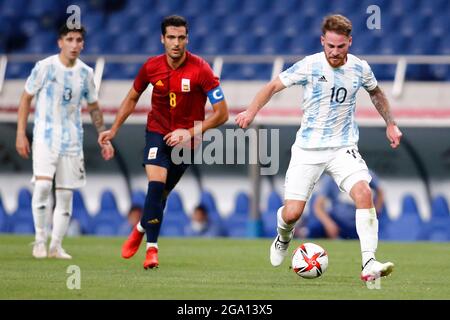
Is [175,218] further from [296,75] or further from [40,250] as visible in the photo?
[296,75]

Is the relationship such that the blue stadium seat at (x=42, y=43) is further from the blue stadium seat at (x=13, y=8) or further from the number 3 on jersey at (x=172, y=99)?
the number 3 on jersey at (x=172, y=99)

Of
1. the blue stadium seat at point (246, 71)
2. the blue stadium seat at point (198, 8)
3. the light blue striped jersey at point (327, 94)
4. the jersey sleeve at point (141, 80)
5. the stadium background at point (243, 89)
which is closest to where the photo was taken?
the light blue striped jersey at point (327, 94)

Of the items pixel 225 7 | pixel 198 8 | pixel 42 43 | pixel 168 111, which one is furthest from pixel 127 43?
pixel 168 111

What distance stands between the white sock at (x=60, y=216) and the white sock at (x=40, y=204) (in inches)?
5.0

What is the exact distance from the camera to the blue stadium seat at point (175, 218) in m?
19.2

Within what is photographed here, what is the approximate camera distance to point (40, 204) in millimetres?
12172

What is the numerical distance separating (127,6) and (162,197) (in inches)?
488

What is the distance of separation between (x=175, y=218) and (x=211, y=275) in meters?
9.28

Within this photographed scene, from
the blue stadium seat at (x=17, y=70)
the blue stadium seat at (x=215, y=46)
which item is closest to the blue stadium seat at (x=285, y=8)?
the blue stadium seat at (x=215, y=46)

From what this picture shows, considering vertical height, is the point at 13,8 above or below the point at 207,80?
above

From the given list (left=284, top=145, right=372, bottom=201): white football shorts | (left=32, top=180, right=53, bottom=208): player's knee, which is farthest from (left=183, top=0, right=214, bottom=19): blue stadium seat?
(left=284, top=145, right=372, bottom=201): white football shorts

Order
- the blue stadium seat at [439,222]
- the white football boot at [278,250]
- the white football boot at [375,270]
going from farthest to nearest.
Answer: the blue stadium seat at [439,222]
the white football boot at [278,250]
the white football boot at [375,270]

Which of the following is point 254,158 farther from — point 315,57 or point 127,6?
point 315,57

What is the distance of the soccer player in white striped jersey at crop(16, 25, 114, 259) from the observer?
12016mm
